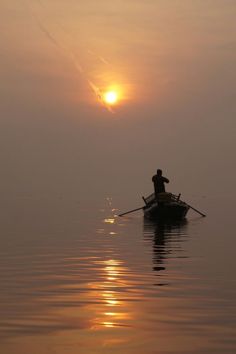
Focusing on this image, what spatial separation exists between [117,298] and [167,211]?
1233 inches

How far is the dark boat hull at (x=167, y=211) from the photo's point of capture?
46.2 meters

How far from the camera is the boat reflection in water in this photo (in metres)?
24.3

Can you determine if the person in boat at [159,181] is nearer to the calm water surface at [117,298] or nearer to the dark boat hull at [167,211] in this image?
the dark boat hull at [167,211]

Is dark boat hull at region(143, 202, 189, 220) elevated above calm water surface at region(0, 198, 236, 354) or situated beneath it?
elevated above

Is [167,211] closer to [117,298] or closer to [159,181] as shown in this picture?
[159,181]

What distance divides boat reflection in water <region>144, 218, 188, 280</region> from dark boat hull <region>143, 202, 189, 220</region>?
49 centimetres

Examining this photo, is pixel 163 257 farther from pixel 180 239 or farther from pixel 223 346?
pixel 223 346

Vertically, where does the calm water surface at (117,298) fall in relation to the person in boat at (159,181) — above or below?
below

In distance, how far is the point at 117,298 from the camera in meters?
15.4

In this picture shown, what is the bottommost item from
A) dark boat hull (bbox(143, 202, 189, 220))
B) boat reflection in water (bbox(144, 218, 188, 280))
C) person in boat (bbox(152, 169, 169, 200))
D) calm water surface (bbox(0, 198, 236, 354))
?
calm water surface (bbox(0, 198, 236, 354))

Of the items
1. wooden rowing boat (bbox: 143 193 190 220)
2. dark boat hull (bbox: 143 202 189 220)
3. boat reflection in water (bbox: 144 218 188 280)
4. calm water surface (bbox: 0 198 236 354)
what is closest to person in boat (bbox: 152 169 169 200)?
wooden rowing boat (bbox: 143 193 190 220)

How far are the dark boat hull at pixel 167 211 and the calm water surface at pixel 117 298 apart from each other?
1573cm

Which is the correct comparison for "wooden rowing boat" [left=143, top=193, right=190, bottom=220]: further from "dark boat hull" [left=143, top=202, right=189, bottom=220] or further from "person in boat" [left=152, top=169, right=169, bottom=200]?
"person in boat" [left=152, top=169, right=169, bottom=200]

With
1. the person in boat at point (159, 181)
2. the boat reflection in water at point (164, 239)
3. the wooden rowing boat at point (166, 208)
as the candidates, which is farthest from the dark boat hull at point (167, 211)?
the person in boat at point (159, 181)
